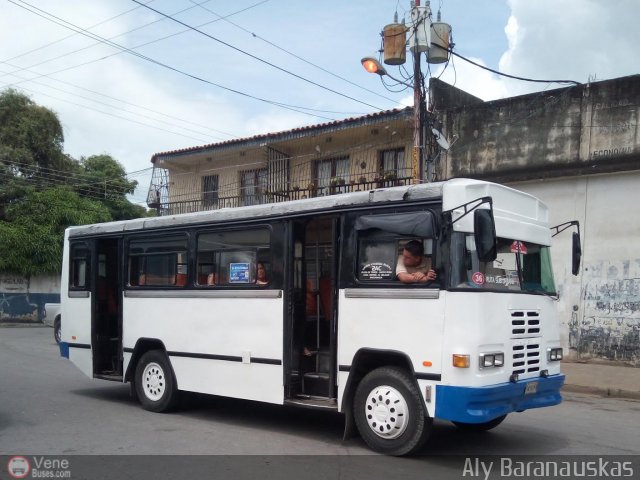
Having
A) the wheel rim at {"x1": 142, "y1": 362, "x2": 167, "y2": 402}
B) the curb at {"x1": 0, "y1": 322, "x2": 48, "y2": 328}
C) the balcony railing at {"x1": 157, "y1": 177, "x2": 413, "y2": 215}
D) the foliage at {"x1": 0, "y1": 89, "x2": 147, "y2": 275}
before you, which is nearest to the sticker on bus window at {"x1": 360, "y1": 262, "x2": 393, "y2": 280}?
the wheel rim at {"x1": 142, "y1": 362, "x2": 167, "y2": 402}

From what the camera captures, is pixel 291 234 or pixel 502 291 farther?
pixel 291 234

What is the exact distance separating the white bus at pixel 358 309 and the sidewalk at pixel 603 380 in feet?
16.2

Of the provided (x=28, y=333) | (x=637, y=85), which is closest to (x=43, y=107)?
(x=28, y=333)

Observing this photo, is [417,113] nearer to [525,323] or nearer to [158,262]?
[158,262]

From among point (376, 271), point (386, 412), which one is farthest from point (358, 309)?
point (386, 412)

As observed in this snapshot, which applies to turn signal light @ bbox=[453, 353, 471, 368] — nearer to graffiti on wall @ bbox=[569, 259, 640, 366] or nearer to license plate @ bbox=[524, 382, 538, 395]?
license plate @ bbox=[524, 382, 538, 395]

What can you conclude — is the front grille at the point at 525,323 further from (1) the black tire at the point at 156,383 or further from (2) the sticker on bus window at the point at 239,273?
(1) the black tire at the point at 156,383

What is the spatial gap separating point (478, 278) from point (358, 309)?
4.44 feet

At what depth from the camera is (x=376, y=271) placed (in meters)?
6.88

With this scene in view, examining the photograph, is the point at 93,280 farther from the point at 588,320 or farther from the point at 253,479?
Answer: the point at 588,320

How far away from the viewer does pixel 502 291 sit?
6.45m

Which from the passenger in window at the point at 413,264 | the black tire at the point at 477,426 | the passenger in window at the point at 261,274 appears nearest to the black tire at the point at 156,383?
the passenger in window at the point at 261,274

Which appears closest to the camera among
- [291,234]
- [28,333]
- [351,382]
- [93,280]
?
[351,382]

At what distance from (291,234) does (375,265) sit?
1.29m
